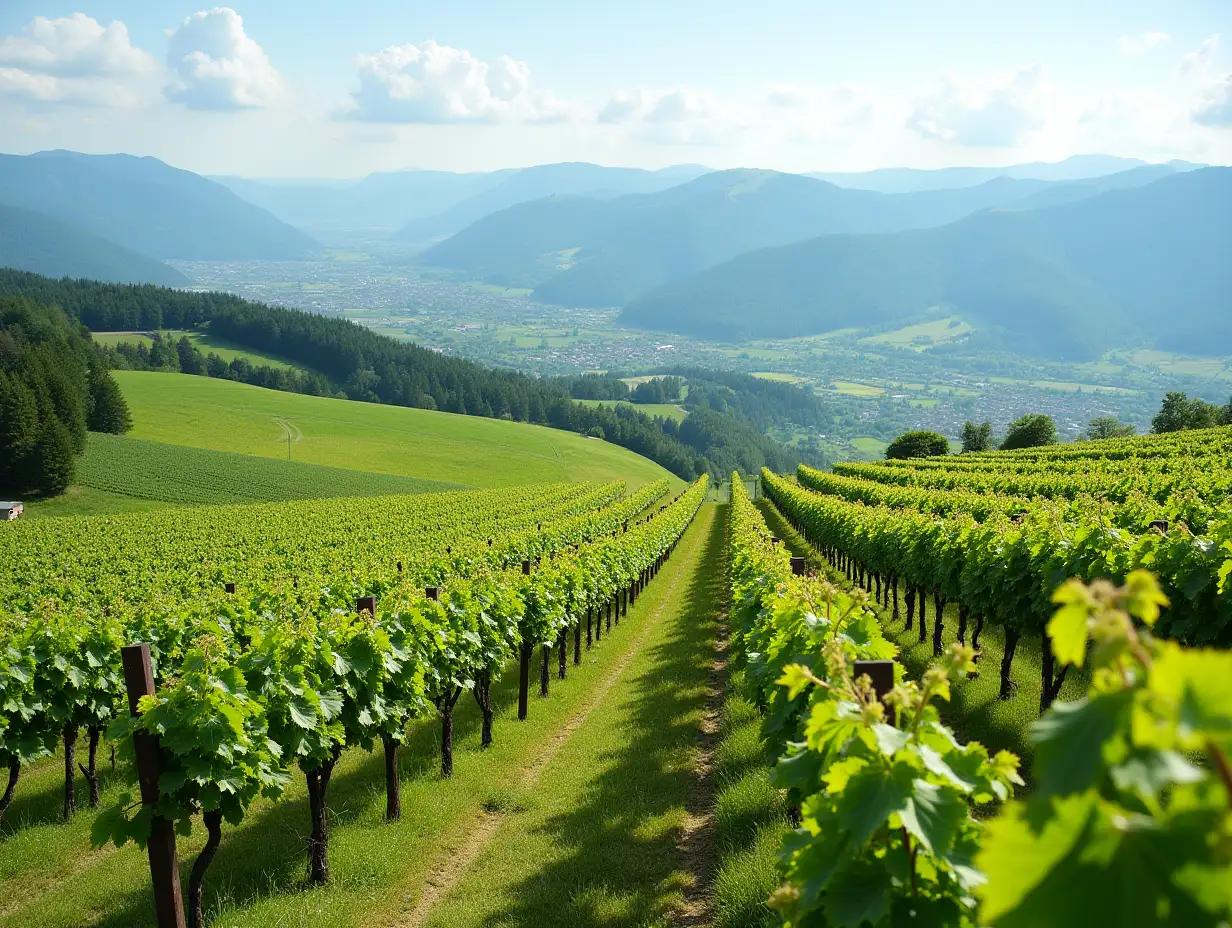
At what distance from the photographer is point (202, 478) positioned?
70500 millimetres

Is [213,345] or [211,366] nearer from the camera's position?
[211,366]

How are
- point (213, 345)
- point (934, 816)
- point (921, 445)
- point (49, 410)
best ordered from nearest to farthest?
point (934, 816), point (49, 410), point (921, 445), point (213, 345)

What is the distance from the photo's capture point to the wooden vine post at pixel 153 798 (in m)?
6.68

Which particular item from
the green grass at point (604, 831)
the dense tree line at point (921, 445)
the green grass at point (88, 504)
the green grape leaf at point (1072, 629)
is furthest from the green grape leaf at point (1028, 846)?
the dense tree line at point (921, 445)

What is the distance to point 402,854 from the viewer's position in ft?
29.2

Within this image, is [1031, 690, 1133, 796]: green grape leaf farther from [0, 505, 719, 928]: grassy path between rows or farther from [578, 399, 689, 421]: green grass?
[578, 399, 689, 421]: green grass

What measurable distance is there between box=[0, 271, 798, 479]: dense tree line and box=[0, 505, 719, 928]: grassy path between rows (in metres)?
129

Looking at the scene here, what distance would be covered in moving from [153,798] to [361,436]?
95464mm

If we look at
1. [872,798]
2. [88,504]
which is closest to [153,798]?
[872,798]

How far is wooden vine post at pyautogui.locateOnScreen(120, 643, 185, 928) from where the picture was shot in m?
6.68

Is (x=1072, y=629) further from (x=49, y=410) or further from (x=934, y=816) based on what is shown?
(x=49, y=410)

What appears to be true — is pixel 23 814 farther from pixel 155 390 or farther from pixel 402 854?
pixel 155 390

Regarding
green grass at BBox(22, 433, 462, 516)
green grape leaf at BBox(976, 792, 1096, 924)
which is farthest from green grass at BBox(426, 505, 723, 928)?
green grass at BBox(22, 433, 462, 516)

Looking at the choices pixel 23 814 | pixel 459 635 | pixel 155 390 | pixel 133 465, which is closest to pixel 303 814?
pixel 459 635
